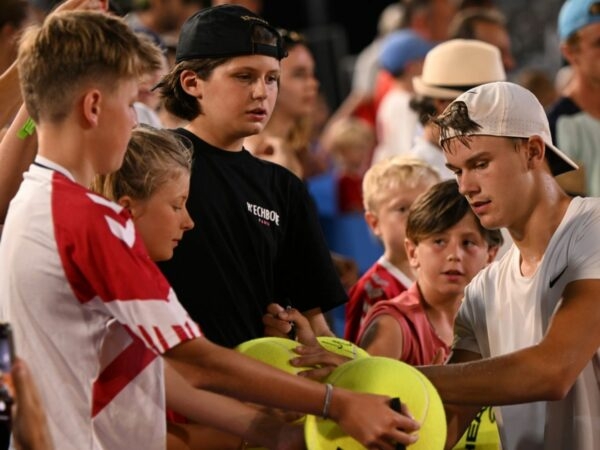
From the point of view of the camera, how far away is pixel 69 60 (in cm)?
374

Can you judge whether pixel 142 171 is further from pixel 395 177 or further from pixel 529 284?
pixel 395 177

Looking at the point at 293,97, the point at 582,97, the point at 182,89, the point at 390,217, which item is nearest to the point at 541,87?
the point at 582,97

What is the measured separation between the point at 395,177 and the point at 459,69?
1129 mm

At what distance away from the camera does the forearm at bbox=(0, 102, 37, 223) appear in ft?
15.7

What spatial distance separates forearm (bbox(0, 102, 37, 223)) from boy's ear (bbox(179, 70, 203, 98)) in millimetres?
698

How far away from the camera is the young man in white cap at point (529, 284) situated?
4.37 metres

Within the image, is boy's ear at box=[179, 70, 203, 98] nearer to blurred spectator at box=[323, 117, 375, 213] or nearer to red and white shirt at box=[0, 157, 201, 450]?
red and white shirt at box=[0, 157, 201, 450]

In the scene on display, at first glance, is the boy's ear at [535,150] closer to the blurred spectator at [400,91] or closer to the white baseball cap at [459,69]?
the white baseball cap at [459,69]

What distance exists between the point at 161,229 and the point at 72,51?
2.57 feet

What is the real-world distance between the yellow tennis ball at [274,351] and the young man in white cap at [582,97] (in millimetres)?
3902

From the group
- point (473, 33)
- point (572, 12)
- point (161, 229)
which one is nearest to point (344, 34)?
point (473, 33)

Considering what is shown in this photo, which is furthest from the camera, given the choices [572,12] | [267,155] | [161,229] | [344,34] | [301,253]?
[344,34]

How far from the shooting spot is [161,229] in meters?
4.33

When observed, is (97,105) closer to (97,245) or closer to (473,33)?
(97,245)
